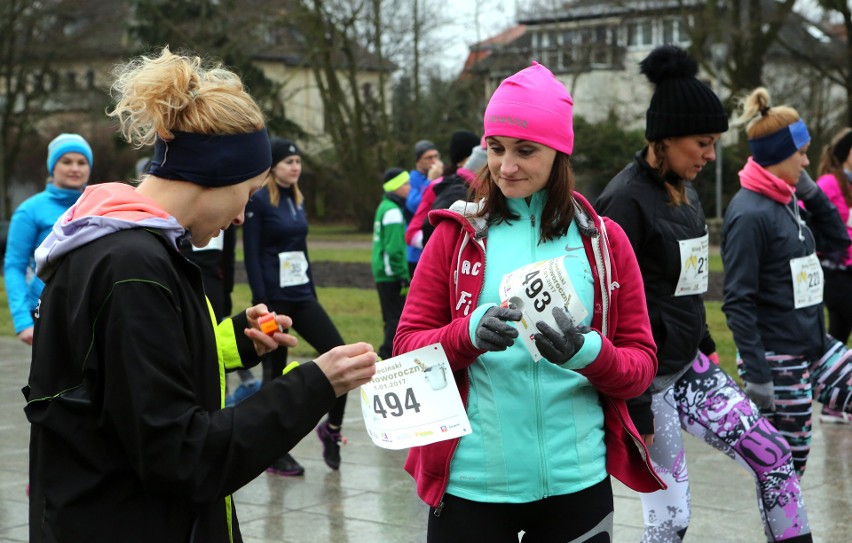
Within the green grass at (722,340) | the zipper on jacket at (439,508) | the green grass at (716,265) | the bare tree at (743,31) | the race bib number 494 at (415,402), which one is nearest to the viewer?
the race bib number 494 at (415,402)

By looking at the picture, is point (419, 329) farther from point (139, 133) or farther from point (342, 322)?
point (342, 322)

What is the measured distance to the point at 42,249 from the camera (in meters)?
2.48

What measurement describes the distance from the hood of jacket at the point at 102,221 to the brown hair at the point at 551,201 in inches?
47.1

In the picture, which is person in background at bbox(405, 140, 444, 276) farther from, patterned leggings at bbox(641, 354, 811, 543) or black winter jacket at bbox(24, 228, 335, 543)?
black winter jacket at bbox(24, 228, 335, 543)

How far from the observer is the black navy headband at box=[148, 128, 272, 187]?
2512 mm

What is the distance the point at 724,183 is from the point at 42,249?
3721 centimetres

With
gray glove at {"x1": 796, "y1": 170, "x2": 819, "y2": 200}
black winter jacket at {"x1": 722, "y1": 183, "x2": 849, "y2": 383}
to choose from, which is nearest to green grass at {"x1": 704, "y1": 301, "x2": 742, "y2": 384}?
gray glove at {"x1": 796, "y1": 170, "x2": 819, "y2": 200}

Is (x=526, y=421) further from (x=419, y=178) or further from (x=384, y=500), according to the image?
(x=419, y=178)

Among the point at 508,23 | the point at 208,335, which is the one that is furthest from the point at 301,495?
the point at 508,23

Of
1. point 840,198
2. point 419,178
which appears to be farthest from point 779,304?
point 419,178

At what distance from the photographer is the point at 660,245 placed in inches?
169

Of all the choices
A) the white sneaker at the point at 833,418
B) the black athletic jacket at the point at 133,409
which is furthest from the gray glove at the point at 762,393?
the white sneaker at the point at 833,418

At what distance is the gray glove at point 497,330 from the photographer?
3.05 m

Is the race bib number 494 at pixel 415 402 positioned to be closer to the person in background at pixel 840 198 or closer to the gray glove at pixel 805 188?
the gray glove at pixel 805 188
